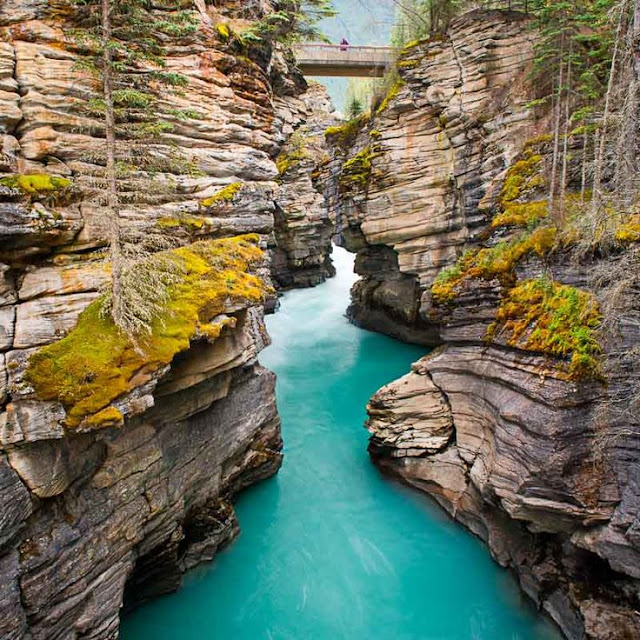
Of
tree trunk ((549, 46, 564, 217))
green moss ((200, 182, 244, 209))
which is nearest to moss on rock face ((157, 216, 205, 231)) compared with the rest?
green moss ((200, 182, 244, 209))

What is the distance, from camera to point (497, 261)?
12.8 meters

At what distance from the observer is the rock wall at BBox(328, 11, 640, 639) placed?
9180mm

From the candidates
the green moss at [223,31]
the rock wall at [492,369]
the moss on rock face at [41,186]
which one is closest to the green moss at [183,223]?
the moss on rock face at [41,186]

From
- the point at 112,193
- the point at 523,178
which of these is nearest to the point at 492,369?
the point at 523,178

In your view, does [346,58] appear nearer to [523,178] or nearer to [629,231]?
[523,178]

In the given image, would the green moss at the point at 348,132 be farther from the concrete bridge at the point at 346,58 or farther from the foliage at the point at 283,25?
the foliage at the point at 283,25

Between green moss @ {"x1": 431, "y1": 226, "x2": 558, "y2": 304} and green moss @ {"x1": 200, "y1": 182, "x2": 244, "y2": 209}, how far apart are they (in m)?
6.95

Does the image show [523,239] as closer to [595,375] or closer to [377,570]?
[595,375]

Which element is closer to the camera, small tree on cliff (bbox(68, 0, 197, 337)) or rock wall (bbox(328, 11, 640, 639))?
small tree on cliff (bbox(68, 0, 197, 337))

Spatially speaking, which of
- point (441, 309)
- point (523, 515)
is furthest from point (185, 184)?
point (523, 515)

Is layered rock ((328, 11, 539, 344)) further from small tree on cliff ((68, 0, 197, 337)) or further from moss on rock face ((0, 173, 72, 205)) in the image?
moss on rock face ((0, 173, 72, 205))

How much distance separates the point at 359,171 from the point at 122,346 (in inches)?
651

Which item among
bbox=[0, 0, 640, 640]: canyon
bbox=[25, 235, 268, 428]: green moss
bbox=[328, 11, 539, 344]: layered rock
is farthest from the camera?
bbox=[328, 11, 539, 344]: layered rock

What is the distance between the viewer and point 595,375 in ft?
30.6
